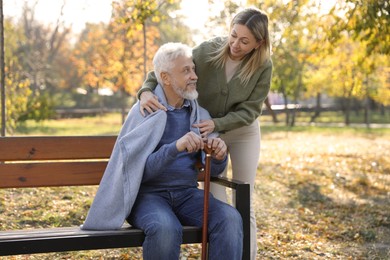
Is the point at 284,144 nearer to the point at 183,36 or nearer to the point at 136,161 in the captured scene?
the point at 136,161

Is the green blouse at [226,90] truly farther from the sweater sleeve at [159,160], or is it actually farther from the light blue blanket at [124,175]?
the sweater sleeve at [159,160]

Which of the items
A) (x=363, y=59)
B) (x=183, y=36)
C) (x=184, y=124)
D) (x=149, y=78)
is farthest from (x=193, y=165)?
(x=183, y=36)

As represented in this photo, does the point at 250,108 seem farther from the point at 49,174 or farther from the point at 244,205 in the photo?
the point at 49,174

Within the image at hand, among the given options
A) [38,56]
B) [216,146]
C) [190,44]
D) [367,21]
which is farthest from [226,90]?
[38,56]

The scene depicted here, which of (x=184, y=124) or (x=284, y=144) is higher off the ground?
(x=184, y=124)

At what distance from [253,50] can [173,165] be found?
89 cm

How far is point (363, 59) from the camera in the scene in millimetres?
9719

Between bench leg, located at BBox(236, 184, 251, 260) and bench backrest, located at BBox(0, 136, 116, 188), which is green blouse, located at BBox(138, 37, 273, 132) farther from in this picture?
bench backrest, located at BBox(0, 136, 116, 188)

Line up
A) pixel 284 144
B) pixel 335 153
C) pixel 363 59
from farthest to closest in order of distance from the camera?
pixel 284 144 < pixel 335 153 < pixel 363 59

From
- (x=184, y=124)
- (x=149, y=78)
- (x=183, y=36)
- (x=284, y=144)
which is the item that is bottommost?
(x=284, y=144)

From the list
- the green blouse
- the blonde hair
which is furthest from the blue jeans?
the blonde hair

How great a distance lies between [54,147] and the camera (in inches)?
159

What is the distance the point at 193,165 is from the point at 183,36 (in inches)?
1270

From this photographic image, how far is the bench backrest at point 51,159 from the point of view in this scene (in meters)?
3.95
